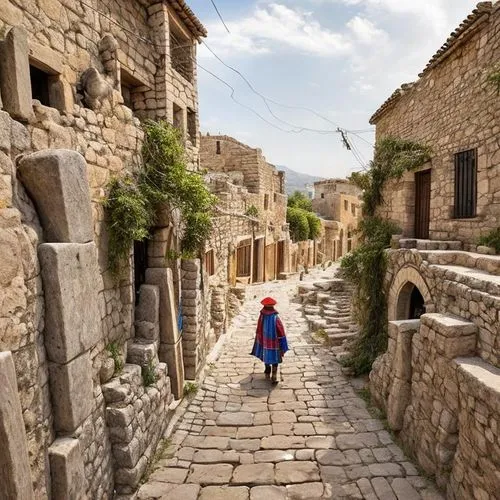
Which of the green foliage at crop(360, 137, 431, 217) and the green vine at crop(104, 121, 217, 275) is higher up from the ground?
the green foliage at crop(360, 137, 431, 217)

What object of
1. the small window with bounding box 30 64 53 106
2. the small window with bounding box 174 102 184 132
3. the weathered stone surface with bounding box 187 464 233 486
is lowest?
the weathered stone surface with bounding box 187 464 233 486

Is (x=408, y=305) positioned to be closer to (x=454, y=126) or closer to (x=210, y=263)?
(x=454, y=126)

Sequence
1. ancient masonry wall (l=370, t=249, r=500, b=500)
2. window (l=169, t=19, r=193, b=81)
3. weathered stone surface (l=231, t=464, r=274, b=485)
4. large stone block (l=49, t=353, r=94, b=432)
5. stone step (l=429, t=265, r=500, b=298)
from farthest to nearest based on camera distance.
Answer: window (l=169, t=19, r=193, b=81) → weathered stone surface (l=231, t=464, r=274, b=485) → stone step (l=429, t=265, r=500, b=298) → ancient masonry wall (l=370, t=249, r=500, b=500) → large stone block (l=49, t=353, r=94, b=432)

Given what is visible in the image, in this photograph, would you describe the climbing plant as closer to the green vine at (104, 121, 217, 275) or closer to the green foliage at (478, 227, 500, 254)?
the green foliage at (478, 227, 500, 254)

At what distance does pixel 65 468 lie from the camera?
3.12 meters

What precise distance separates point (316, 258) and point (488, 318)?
25361mm

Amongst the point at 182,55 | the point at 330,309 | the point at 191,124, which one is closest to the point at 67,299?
the point at 191,124

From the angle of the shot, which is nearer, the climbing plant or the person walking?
the person walking

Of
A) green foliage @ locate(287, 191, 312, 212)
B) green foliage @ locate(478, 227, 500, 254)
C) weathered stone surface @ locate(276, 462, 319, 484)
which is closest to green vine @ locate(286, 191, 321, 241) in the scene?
green foliage @ locate(287, 191, 312, 212)

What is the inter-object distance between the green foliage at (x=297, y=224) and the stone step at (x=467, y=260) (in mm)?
19752

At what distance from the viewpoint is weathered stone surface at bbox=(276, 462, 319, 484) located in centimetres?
464

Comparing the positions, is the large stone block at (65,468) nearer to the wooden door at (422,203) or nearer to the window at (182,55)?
the window at (182,55)

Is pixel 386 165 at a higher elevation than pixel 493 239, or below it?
higher

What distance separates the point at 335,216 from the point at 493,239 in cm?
2622
